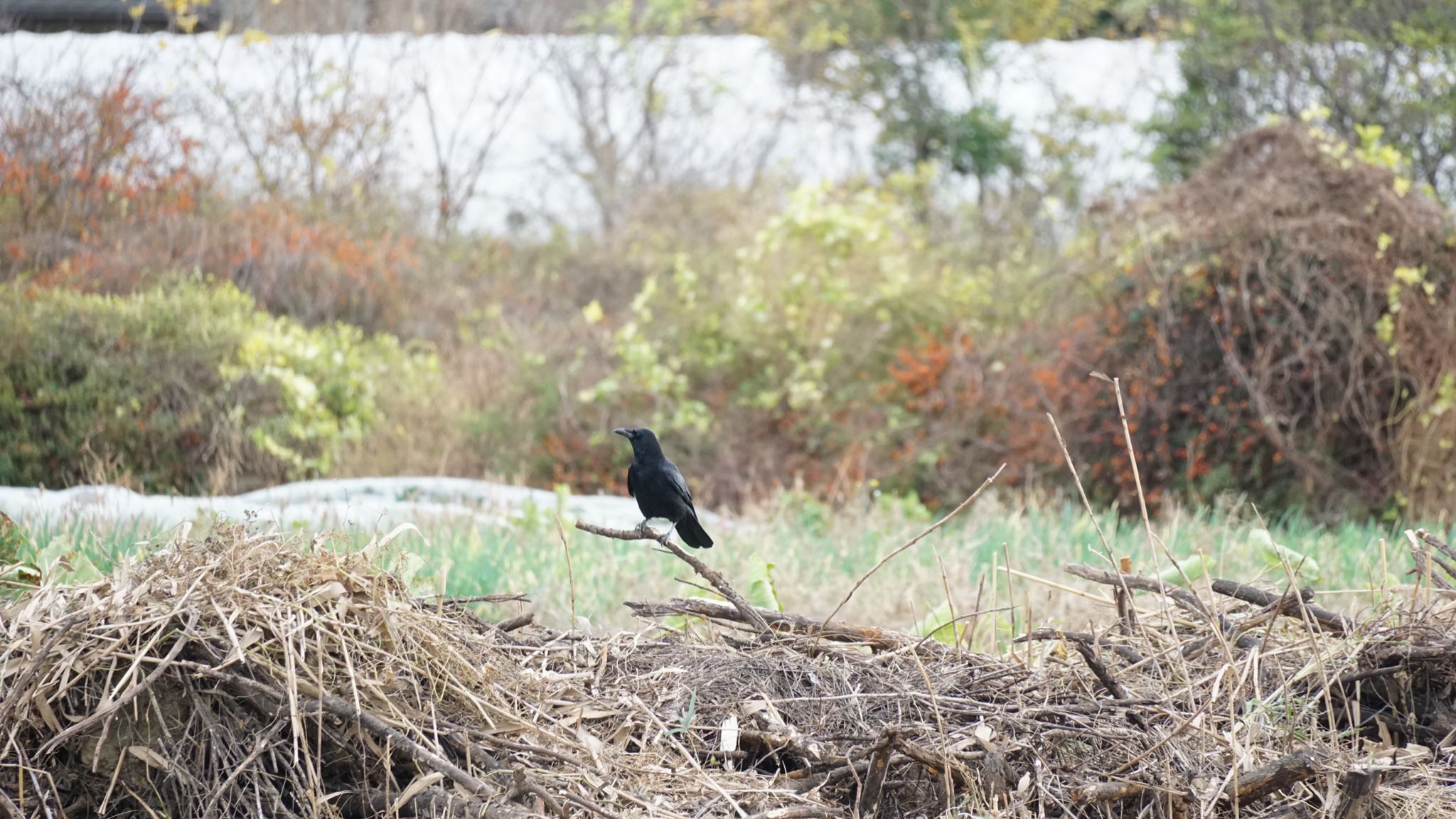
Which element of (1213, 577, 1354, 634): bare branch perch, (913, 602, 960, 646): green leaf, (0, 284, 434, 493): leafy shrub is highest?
(1213, 577, 1354, 634): bare branch perch

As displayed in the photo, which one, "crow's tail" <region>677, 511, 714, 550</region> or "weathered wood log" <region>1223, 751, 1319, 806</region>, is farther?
"crow's tail" <region>677, 511, 714, 550</region>

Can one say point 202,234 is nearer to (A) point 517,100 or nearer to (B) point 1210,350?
(A) point 517,100

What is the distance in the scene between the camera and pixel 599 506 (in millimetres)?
6547

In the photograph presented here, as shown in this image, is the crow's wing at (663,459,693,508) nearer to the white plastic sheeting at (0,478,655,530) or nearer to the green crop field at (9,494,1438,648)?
the green crop field at (9,494,1438,648)

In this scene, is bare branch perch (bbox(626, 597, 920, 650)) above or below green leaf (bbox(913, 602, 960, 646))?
above

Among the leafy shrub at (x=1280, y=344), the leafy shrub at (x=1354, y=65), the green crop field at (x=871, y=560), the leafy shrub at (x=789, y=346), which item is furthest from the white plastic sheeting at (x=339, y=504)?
Answer: the leafy shrub at (x=1354, y=65)

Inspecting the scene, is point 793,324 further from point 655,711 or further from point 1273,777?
point 1273,777

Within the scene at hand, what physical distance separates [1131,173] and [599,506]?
8743 millimetres

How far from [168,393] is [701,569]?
5.98 m

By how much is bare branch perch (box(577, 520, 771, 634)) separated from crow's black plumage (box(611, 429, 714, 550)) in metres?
0.05

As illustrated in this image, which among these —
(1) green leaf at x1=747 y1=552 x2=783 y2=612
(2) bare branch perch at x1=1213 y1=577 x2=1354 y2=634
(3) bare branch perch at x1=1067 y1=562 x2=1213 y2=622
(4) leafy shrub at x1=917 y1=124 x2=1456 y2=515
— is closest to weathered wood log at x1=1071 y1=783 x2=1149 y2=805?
(3) bare branch perch at x1=1067 y1=562 x2=1213 y2=622

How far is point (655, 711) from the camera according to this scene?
2182 mm

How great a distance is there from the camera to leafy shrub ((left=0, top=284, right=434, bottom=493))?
6.65 meters

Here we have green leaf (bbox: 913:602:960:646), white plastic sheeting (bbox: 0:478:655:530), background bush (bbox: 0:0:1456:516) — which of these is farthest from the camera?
background bush (bbox: 0:0:1456:516)
